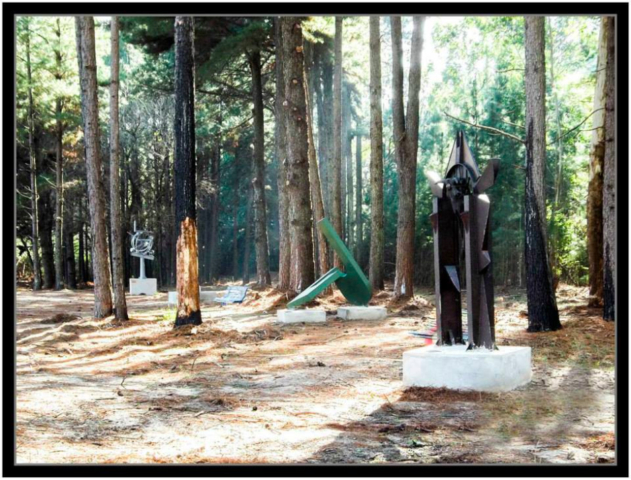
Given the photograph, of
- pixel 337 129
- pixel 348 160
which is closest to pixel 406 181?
pixel 337 129

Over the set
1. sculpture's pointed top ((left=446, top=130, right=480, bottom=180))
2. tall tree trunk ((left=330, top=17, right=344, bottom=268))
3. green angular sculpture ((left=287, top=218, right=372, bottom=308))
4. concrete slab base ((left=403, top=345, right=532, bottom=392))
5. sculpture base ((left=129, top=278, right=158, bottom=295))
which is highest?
tall tree trunk ((left=330, top=17, right=344, bottom=268))

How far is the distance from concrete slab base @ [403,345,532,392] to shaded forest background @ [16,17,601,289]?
42.5ft

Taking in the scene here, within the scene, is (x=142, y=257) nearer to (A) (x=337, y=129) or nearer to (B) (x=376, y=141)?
(A) (x=337, y=129)

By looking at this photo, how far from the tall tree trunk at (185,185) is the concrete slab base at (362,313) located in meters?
3.39

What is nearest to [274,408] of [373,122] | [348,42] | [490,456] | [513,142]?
[490,456]

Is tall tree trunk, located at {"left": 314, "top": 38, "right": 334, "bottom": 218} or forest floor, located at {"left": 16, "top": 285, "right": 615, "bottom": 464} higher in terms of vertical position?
tall tree trunk, located at {"left": 314, "top": 38, "right": 334, "bottom": 218}

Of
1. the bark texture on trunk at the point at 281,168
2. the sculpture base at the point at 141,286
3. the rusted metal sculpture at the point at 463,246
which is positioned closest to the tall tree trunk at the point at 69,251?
the sculpture base at the point at 141,286

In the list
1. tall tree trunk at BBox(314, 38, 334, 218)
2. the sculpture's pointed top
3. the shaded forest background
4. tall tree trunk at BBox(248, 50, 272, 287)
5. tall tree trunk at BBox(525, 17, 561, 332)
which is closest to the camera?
the sculpture's pointed top

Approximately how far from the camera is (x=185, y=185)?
12.5 metres

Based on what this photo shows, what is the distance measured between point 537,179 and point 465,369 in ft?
16.2

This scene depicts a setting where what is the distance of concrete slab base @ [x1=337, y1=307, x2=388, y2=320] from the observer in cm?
1452

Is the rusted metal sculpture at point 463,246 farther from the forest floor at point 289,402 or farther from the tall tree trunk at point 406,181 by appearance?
the tall tree trunk at point 406,181

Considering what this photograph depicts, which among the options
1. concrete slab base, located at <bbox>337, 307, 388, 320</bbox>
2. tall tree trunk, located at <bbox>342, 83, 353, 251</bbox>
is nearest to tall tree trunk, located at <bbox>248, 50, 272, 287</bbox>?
tall tree trunk, located at <bbox>342, 83, 353, 251</bbox>

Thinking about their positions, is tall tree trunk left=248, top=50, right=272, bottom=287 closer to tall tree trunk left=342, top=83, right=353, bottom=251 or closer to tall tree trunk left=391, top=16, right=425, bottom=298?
tall tree trunk left=391, top=16, right=425, bottom=298
